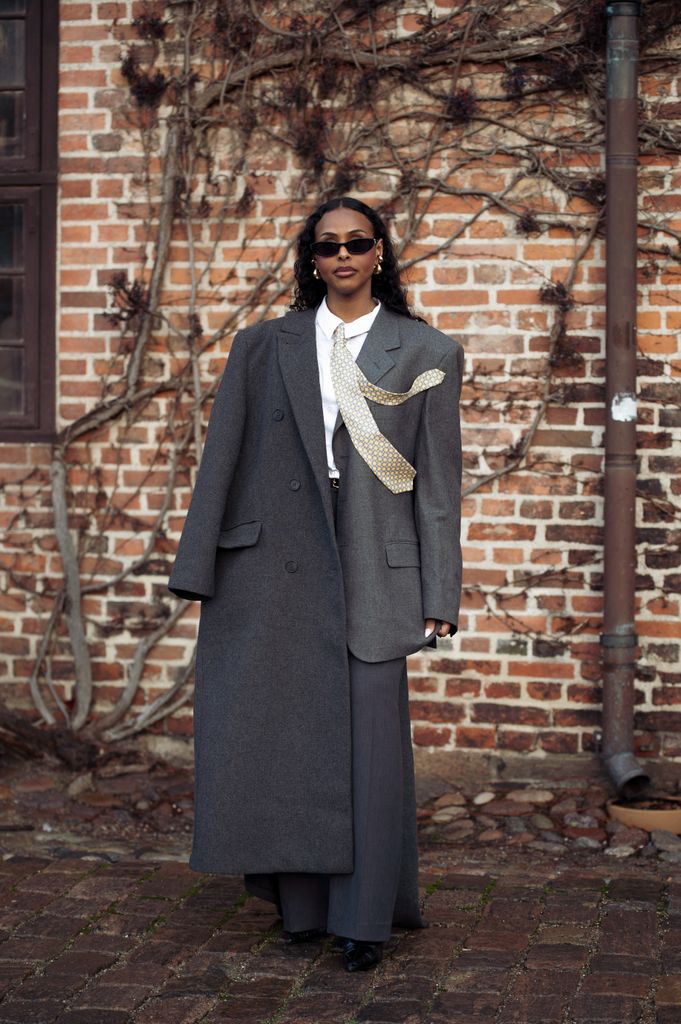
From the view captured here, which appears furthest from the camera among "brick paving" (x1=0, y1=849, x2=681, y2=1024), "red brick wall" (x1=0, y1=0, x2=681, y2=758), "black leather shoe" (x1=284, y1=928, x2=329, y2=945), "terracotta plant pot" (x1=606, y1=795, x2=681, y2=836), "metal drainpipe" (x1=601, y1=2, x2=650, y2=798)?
"red brick wall" (x1=0, y1=0, x2=681, y2=758)

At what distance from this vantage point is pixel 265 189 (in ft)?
16.8

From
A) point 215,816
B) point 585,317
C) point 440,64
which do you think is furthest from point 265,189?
point 215,816

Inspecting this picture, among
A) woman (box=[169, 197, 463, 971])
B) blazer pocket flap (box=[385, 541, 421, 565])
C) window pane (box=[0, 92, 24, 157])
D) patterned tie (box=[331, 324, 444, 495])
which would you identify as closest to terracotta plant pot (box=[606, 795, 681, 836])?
woman (box=[169, 197, 463, 971])

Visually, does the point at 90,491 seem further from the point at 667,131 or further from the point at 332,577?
the point at 667,131

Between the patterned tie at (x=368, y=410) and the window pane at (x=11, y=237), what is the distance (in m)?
2.21

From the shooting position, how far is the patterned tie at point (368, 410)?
3.52m

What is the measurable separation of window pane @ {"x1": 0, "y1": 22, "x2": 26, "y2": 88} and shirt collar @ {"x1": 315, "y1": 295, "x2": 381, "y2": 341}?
2313 mm

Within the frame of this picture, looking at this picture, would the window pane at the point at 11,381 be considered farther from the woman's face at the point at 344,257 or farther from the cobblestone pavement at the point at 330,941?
the woman's face at the point at 344,257

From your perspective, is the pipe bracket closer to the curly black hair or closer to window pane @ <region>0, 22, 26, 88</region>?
the curly black hair

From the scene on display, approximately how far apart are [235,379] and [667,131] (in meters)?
2.09

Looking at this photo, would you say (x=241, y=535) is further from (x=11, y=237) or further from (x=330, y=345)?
(x=11, y=237)

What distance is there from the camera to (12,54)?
210 inches

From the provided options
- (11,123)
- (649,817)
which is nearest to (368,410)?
(649,817)

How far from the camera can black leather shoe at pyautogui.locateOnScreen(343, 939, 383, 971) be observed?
344 centimetres
